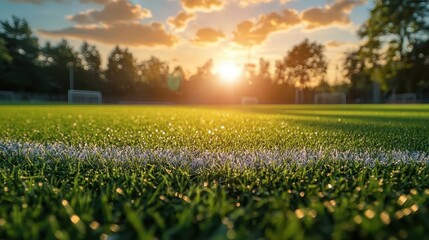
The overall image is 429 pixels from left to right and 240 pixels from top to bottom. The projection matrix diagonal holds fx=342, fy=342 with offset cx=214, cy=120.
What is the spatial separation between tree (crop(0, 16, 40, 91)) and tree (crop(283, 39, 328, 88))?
137 ft

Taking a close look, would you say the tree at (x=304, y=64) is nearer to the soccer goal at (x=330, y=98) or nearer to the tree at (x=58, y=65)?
the soccer goal at (x=330, y=98)

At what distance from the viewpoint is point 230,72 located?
63031mm

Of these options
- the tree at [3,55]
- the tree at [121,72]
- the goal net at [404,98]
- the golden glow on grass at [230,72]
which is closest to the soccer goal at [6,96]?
the tree at [3,55]

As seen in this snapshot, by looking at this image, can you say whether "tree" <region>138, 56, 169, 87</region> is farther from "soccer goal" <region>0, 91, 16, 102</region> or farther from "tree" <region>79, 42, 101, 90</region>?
"soccer goal" <region>0, 91, 16, 102</region>

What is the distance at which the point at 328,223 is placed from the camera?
0.93 meters

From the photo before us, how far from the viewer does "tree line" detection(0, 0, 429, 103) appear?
123ft

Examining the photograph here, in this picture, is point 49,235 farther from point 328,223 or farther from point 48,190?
point 328,223

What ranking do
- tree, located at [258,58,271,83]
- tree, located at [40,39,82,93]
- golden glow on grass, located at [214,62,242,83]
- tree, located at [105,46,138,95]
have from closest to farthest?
1. tree, located at [40,39,82,93]
2. tree, located at [105,46,138,95]
3. golden glow on grass, located at [214,62,242,83]
4. tree, located at [258,58,271,83]

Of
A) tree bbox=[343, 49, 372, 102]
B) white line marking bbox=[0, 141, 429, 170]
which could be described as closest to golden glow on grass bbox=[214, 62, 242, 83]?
tree bbox=[343, 49, 372, 102]

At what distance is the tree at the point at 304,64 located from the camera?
6275cm

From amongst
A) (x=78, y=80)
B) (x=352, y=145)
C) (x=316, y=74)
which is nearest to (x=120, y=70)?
(x=78, y=80)

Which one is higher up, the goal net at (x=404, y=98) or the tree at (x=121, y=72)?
the tree at (x=121, y=72)

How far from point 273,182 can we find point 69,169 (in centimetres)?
107

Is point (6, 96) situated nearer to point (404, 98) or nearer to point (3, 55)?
point (3, 55)
